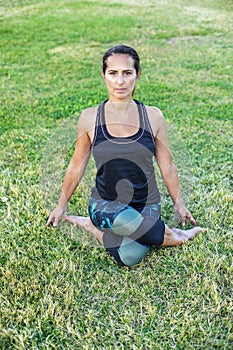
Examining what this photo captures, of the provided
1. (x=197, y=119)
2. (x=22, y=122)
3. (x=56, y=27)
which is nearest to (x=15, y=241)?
(x=22, y=122)

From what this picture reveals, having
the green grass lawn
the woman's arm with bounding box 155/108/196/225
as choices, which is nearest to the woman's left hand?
the woman's arm with bounding box 155/108/196/225

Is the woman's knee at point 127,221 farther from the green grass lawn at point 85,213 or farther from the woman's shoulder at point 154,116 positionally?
the woman's shoulder at point 154,116

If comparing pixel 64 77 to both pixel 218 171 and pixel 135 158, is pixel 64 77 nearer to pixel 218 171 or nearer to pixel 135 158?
pixel 218 171

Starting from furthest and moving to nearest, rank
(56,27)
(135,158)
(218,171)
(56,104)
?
(56,27) < (56,104) < (218,171) < (135,158)

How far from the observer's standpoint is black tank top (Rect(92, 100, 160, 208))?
2520mm

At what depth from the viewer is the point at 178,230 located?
2750 mm

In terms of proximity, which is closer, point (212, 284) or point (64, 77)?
point (212, 284)

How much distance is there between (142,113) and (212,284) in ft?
3.47

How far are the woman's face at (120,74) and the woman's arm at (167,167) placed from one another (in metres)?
0.30

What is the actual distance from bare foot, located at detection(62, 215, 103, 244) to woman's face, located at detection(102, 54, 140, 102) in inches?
34.9

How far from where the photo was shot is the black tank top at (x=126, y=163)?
2.52m

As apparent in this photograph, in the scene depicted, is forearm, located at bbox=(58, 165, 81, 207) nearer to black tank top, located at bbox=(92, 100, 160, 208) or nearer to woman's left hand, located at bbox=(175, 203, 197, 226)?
black tank top, located at bbox=(92, 100, 160, 208)

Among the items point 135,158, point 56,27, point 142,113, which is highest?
point 142,113

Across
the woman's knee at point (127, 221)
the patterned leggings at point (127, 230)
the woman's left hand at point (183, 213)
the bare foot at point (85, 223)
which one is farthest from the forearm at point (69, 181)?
the woman's left hand at point (183, 213)
